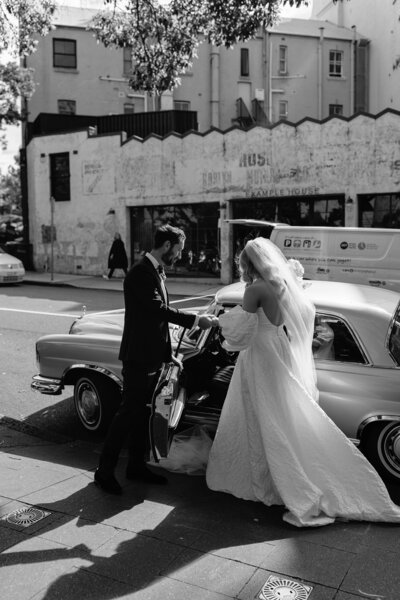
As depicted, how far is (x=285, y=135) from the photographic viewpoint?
20.1 meters

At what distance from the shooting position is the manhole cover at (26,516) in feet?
13.2

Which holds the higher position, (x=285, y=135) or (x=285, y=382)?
(x=285, y=135)

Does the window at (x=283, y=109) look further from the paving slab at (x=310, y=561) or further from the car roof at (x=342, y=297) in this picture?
the paving slab at (x=310, y=561)

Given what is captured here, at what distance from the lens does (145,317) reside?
177 inches

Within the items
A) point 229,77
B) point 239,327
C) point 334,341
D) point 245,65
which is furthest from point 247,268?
point 245,65

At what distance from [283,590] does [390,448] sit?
1818mm

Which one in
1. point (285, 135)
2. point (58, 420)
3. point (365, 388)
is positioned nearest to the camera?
point (365, 388)

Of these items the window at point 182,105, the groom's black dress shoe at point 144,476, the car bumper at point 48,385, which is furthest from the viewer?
the window at point 182,105

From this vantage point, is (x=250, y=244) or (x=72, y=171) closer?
(x=250, y=244)

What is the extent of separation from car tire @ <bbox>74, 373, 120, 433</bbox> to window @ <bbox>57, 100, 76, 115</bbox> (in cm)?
3229

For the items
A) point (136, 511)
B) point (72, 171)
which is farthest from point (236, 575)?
point (72, 171)

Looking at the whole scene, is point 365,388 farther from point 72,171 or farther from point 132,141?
point 72,171

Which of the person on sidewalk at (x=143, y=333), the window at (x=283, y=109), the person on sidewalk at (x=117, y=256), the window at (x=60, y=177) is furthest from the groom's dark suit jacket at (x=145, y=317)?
the window at (x=283, y=109)

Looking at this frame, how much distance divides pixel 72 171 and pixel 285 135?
945cm
